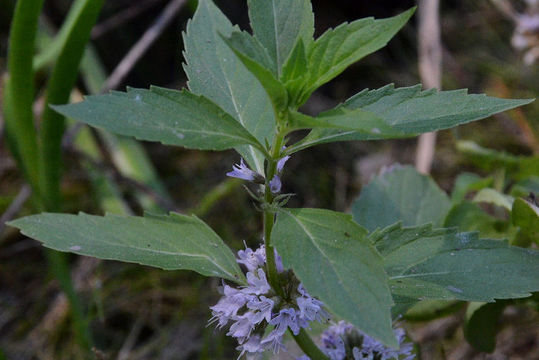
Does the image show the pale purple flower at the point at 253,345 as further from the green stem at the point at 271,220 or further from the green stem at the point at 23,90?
the green stem at the point at 23,90

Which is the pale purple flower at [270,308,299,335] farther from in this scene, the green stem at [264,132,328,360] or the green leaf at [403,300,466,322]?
the green leaf at [403,300,466,322]

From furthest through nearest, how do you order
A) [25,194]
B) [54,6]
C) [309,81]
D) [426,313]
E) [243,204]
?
[54,6] → [243,204] → [25,194] → [426,313] → [309,81]

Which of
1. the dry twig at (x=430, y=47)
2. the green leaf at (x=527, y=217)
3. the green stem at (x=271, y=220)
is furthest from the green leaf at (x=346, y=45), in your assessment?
the dry twig at (x=430, y=47)

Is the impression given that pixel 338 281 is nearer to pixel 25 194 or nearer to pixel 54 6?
pixel 25 194

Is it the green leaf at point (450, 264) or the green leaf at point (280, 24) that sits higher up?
the green leaf at point (280, 24)

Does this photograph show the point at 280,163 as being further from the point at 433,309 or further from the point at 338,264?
the point at 433,309

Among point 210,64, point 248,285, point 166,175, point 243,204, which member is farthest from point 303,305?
point 166,175
